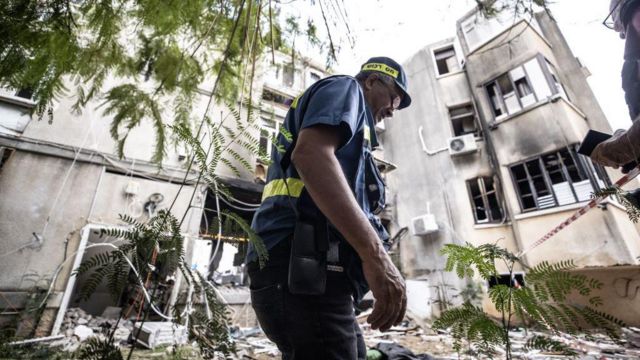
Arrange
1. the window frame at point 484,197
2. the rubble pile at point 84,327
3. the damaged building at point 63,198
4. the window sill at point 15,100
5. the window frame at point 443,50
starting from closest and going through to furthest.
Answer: the rubble pile at point 84,327 → the damaged building at point 63,198 → the window sill at point 15,100 → the window frame at point 484,197 → the window frame at point 443,50

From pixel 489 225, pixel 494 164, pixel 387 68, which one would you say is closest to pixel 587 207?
pixel 387 68

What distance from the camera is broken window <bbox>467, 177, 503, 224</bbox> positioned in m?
10.0

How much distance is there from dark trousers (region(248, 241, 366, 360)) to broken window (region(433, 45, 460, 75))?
48.1 feet

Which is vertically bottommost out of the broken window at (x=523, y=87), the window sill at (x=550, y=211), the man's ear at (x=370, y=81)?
the man's ear at (x=370, y=81)

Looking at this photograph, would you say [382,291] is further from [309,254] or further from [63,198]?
[63,198]

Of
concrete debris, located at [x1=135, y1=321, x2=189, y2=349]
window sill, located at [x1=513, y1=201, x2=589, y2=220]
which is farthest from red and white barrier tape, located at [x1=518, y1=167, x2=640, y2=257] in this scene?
concrete debris, located at [x1=135, y1=321, x2=189, y2=349]

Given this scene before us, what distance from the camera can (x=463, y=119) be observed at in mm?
12289

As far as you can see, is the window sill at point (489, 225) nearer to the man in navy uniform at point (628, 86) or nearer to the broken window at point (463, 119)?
the broken window at point (463, 119)

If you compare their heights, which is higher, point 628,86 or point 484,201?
point 484,201

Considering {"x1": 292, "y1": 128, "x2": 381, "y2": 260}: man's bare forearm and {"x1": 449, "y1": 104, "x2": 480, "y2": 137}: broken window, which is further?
{"x1": 449, "y1": 104, "x2": 480, "y2": 137}: broken window

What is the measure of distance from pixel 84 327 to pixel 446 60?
16185 millimetres

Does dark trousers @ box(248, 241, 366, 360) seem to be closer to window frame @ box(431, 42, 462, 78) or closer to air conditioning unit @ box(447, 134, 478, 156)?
air conditioning unit @ box(447, 134, 478, 156)

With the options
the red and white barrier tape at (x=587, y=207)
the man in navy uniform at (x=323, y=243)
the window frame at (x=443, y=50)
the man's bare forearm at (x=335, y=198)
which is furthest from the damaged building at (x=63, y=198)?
the window frame at (x=443, y=50)

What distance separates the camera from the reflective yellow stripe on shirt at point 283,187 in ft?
4.64
